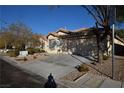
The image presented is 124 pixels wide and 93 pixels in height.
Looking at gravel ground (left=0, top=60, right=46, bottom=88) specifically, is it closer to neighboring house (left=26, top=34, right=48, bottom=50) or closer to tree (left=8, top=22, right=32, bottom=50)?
tree (left=8, top=22, right=32, bottom=50)

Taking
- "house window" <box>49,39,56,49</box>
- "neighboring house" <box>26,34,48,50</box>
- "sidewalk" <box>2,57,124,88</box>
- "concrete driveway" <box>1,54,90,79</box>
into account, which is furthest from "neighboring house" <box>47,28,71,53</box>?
"sidewalk" <box>2,57,124,88</box>

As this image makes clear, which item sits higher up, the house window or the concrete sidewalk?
the house window

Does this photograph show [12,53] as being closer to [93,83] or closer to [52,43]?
[52,43]

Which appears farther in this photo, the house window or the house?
the house

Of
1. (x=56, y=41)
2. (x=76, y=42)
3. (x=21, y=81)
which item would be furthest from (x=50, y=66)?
(x=76, y=42)

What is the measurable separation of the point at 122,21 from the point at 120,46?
4.62 metres

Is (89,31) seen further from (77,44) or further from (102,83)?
(102,83)

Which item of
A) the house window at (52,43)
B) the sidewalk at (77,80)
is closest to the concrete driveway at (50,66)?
the sidewalk at (77,80)

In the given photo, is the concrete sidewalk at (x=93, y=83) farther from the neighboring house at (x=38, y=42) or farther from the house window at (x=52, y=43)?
the house window at (x=52, y=43)

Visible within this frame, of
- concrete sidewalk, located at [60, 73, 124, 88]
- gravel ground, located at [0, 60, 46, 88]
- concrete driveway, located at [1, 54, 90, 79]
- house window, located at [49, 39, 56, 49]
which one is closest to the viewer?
gravel ground, located at [0, 60, 46, 88]

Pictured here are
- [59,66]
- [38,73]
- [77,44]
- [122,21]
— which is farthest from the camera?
[77,44]

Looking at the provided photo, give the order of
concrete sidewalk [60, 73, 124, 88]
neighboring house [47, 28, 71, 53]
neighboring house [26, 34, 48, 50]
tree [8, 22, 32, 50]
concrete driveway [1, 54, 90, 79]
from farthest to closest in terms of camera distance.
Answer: neighboring house [47, 28, 71, 53]
neighboring house [26, 34, 48, 50]
tree [8, 22, 32, 50]
concrete driveway [1, 54, 90, 79]
concrete sidewalk [60, 73, 124, 88]

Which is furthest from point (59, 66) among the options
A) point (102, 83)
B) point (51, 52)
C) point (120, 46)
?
point (120, 46)
